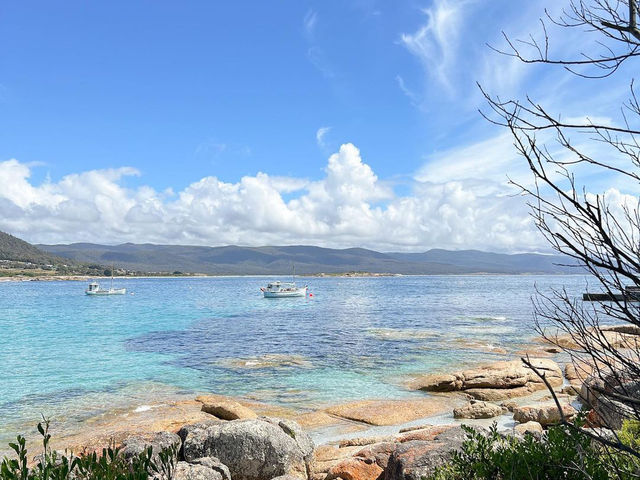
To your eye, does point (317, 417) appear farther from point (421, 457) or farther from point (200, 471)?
point (421, 457)

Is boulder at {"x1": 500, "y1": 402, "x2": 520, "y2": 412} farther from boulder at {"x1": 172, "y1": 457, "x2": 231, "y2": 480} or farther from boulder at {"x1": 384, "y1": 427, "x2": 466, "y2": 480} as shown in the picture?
boulder at {"x1": 172, "y1": 457, "x2": 231, "y2": 480}

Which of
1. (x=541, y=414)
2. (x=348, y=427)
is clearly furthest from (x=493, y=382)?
(x=348, y=427)

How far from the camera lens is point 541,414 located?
48.6 feet

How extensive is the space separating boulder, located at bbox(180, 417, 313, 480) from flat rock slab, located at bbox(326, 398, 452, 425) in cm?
716

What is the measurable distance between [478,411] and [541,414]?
250cm

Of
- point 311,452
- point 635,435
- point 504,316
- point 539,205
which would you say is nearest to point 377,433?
point 311,452

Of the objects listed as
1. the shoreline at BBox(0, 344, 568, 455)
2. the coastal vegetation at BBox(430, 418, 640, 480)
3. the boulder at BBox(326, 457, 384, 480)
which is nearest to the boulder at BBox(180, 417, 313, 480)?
the boulder at BBox(326, 457, 384, 480)

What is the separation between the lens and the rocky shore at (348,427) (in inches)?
326

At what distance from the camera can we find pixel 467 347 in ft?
110

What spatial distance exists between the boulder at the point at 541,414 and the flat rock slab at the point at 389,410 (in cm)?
353

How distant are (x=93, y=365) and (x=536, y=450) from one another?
29.4 m

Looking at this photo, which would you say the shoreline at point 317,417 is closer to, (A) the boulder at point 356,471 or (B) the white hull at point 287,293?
(A) the boulder at point 356,471

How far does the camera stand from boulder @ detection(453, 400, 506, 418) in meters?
16.7

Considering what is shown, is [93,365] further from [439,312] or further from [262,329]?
[439,312]
